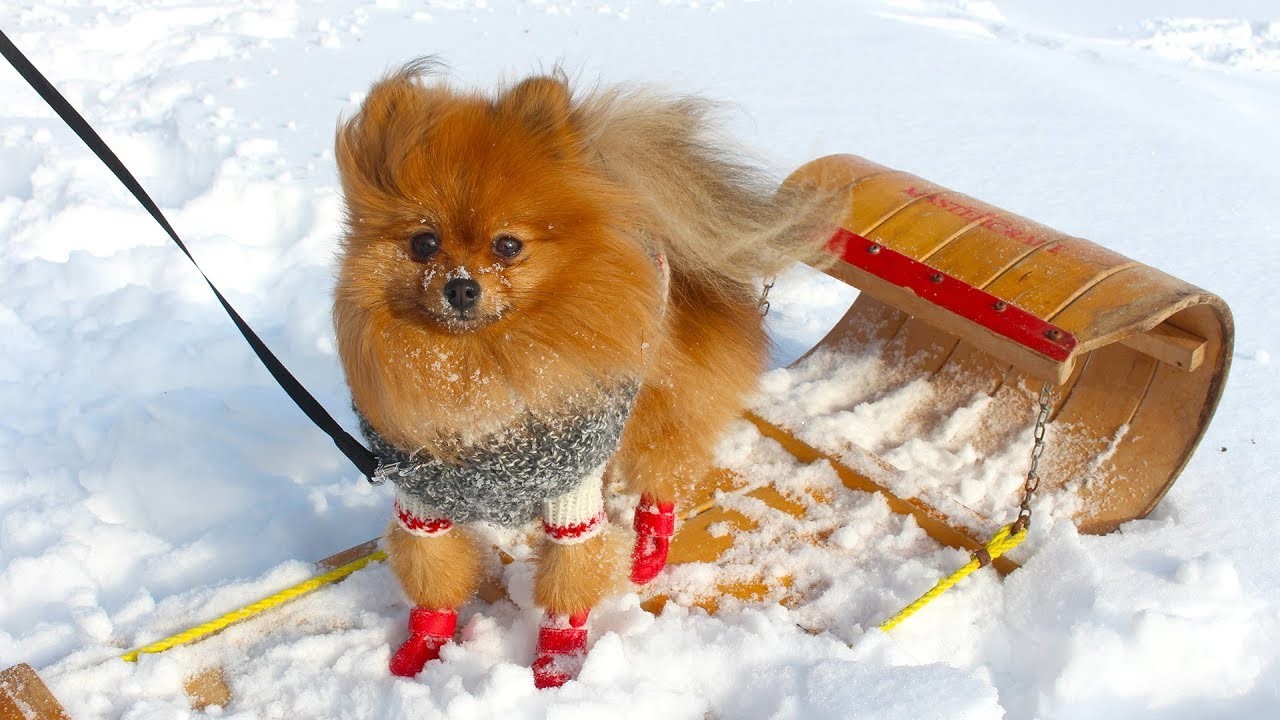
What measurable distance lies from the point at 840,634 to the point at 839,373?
1.18 meters

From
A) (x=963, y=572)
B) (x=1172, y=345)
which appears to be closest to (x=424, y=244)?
(x=963, y=572)

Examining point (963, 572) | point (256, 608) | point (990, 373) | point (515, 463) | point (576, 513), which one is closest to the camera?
point (515, 463)

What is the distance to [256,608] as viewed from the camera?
2164mm

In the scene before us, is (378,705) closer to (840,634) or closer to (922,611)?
(840,634)

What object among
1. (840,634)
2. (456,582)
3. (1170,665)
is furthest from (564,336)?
(1170,665)

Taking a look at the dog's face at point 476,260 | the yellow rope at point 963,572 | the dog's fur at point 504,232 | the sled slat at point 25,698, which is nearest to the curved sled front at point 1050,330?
the yellow rope at point 963,572

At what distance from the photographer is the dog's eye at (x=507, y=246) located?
4.87ft

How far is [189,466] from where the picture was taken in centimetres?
278

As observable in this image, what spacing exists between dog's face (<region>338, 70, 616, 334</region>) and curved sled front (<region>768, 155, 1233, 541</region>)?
777 mm

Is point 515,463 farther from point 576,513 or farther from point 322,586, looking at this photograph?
point 322,586

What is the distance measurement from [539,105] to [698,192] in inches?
14.8

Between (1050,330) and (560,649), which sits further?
(1050,330)

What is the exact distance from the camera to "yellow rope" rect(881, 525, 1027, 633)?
2142mm

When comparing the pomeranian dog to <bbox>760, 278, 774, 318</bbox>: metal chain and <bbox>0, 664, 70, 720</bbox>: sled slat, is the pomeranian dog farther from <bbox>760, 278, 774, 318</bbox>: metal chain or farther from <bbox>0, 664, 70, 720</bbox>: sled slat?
<bbox>0, 664, 70, 720</bbox>: sled slat
